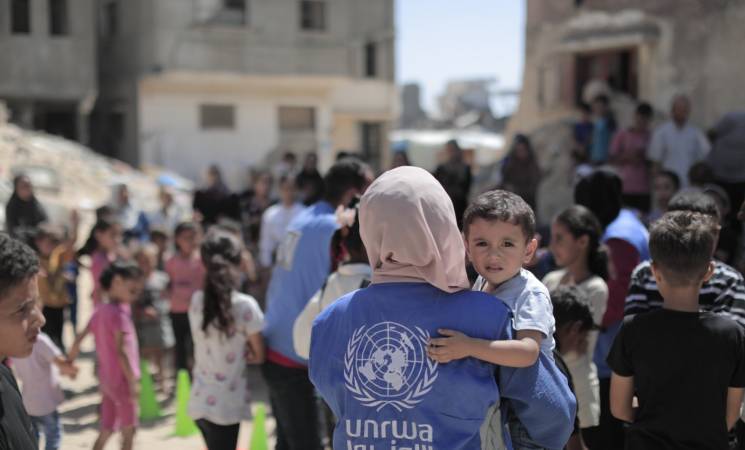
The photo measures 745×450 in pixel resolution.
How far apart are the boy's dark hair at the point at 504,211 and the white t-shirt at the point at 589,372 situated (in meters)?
1.44

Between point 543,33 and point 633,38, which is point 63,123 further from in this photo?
point 633,38

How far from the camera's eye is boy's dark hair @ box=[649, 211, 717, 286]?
2898 millimetres

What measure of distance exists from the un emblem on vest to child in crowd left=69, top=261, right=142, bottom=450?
10.7 feet

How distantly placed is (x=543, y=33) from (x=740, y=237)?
7.81 m

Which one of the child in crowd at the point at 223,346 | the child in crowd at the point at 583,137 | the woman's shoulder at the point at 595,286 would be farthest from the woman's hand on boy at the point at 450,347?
the child in crowd at the point at 583,137

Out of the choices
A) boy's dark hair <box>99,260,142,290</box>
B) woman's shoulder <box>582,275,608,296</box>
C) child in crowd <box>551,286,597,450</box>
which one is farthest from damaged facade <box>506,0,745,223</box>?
child in crowd <box>551,286,597,450</box>

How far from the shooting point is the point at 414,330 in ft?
7.40

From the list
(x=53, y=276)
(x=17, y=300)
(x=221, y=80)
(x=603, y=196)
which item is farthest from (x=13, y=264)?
(x=221, y=80)

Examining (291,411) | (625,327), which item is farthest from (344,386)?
(291,411)

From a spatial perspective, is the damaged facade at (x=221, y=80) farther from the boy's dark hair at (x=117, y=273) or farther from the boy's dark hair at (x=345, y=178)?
the boy's dark hair at (x=345, y=178)

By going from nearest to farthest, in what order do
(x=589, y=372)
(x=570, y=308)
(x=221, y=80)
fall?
1. (x=570, y=308)
2. (x=589, y=372)
3. (x=221, y=80)

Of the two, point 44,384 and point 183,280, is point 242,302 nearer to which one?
point 44,384

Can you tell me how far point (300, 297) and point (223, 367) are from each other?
0.65m

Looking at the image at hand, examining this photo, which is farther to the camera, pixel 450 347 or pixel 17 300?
pixel 17 300
